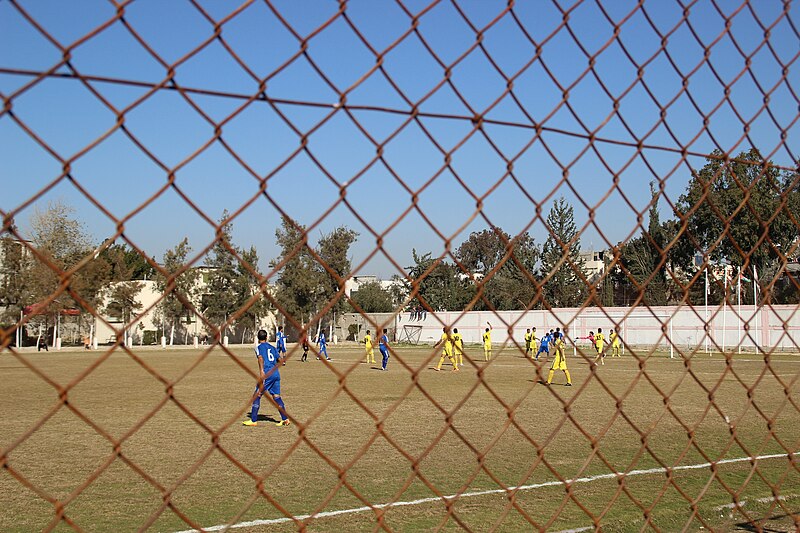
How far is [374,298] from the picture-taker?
68375 mm

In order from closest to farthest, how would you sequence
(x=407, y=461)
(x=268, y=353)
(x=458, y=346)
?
(x=458, y=346), (x=407, y=461), (x=268, y=353)

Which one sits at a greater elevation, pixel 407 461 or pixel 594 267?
pixel 594 267

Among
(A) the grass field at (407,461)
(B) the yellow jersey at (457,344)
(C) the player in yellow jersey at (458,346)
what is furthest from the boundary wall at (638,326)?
(A) the grass field at (407,461)

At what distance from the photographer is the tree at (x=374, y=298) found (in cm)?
6706

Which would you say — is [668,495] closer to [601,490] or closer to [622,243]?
[601,490]

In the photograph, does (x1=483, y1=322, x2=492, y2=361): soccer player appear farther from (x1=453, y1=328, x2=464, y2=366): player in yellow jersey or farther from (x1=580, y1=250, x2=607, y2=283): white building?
(x1=580, y1=250, x2=607, y2=283): white building

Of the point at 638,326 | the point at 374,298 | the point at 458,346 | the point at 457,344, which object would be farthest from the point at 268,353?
the point at 374,298

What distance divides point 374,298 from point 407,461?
58.5 metres

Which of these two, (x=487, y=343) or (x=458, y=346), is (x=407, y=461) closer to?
(x=458, y=346)

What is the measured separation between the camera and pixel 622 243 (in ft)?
8.45

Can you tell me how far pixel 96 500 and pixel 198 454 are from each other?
8.86ft

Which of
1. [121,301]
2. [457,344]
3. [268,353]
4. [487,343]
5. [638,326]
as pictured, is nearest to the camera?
Result: [457,344]

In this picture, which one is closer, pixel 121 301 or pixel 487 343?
pixel 487 343

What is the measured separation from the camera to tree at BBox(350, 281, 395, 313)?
67062mm
